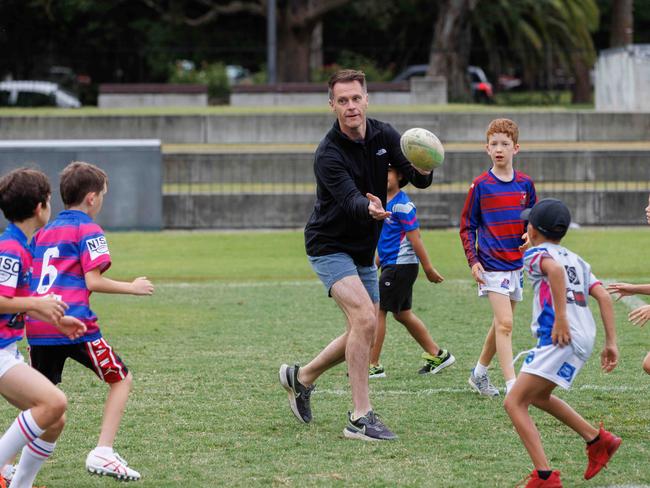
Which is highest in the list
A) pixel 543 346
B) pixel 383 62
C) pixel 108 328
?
pixel 383 62

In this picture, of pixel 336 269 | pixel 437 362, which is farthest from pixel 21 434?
pixel 437 362

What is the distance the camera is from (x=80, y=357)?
5539mm

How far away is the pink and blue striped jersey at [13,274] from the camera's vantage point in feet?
Answer: 16.4

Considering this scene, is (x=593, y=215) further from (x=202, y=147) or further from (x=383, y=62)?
(x=383, y=62)

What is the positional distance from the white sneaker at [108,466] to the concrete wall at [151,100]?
24200 mm

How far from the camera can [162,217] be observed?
56.9 ft

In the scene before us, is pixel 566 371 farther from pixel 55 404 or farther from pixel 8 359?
pixel 8 359

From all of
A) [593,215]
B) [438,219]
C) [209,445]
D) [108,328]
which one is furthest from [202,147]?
[209,445]

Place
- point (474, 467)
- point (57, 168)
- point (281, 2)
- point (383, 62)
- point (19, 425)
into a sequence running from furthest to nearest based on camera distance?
1. point (383, 62)
2. point (281, 2)
3. point (57, 168)
4. point (474, 467)
5. point (19, 425)

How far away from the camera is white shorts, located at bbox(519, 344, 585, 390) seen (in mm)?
5168

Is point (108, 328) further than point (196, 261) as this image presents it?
No

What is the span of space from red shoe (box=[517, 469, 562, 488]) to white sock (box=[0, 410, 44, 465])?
7.21ft

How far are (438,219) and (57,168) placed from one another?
225 inches

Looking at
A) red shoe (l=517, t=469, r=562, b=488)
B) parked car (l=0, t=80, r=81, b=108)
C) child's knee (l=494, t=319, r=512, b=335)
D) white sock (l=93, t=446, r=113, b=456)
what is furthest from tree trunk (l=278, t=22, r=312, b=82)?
red shoe (l=517, t=469, r=562, b=488)
